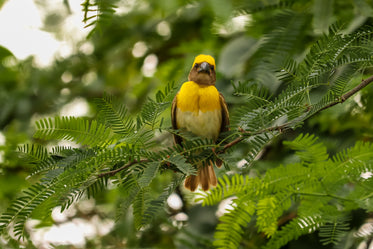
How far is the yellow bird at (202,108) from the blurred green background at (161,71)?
5.1 inches

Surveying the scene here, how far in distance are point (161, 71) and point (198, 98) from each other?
187cm

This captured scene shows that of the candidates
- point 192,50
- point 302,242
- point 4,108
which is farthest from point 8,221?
point 4,108

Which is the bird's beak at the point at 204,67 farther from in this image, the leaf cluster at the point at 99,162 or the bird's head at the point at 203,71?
the leaf cluster at the point at 99,162

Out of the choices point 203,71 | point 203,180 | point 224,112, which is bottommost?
point 203,180

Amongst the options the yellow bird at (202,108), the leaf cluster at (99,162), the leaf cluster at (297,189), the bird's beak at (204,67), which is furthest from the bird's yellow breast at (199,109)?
the leaf cluster at (297,189)

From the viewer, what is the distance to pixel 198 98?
11.0ft

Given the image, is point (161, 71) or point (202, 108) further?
point (161, 71)

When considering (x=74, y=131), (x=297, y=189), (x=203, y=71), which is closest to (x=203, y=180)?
(x=203, y=71)

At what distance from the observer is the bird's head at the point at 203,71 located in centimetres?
329

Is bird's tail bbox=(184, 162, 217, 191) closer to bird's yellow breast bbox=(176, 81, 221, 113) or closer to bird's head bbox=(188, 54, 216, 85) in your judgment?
bird's yellow breast bbox=(176, 81, 221, 113)

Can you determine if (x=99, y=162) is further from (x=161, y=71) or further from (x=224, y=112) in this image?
(x=161, y=71)

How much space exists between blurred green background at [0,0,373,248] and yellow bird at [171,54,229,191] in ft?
0.43

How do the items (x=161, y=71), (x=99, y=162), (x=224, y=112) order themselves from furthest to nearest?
1. (x=161, y=71)
2. (x=224, y=112)
3. (x=99, y=162)

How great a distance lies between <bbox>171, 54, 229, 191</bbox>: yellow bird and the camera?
10.9ft
